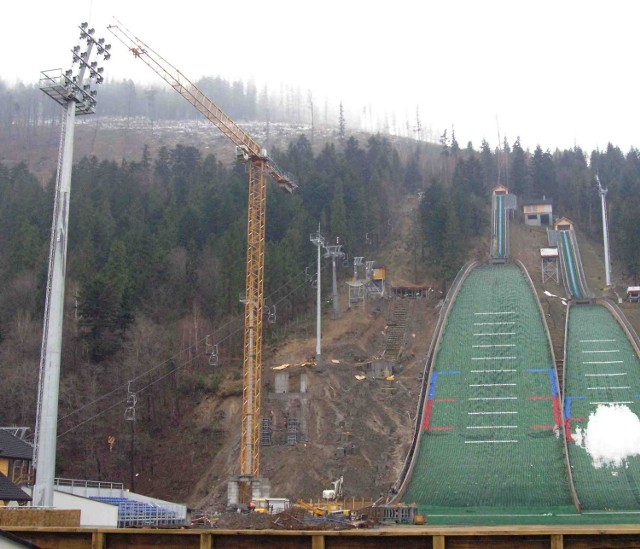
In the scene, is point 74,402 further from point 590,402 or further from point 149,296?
point 590,402

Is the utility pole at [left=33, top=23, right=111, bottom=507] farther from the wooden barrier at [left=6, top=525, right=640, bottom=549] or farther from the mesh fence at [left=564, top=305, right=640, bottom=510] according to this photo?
the mesh fence at [left=564, top=305, right=640, bottom=510]

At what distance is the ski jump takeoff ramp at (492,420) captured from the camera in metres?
37.9

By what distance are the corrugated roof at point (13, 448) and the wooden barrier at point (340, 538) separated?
56.6 feet

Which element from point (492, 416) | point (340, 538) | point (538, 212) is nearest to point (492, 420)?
point (492, 416)

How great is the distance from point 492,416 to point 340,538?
35.3 m

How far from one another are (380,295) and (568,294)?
Result: 15514 millimetres

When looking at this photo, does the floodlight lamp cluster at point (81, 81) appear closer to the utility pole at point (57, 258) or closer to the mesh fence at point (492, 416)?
the utility pole at point (57, 258)

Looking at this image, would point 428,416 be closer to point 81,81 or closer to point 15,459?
point 15,459

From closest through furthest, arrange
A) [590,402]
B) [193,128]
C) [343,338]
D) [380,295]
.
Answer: [590,402] < [343,338] < [380,295] < [193,128]

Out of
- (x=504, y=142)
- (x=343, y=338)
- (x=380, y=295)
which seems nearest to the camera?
(x=343, y=338)

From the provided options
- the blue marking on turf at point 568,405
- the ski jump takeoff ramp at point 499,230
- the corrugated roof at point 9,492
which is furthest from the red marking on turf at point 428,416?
the corrugated roof at point 9,492

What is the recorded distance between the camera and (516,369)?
163ft

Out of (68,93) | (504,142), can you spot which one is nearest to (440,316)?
(68,93)

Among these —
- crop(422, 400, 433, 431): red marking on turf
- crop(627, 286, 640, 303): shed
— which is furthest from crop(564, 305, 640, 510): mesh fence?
crop(422, 400, 433, 431): red marking on turf
